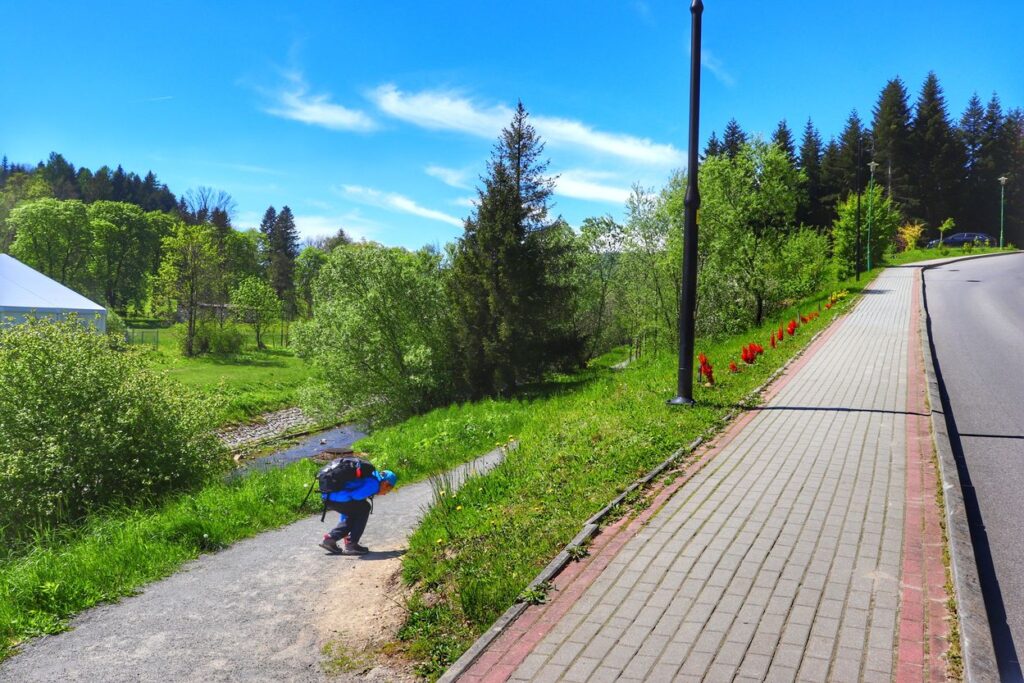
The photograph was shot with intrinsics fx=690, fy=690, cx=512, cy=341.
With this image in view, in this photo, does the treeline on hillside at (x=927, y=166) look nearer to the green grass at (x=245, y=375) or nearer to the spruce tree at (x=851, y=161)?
the spruce tree at (x=851, y=161)

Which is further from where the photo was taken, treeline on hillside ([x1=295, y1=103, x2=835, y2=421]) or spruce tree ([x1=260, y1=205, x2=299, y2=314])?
spruce tree ([x1=260, y1=205, x2=299, y2=314])

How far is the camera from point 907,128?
7262 centimetres

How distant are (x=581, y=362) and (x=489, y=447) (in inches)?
557

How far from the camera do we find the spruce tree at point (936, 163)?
71125mm

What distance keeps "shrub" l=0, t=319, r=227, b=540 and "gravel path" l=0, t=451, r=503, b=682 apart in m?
5.28

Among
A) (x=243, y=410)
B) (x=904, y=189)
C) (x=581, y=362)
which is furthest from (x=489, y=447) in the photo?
(x=904, y=189)

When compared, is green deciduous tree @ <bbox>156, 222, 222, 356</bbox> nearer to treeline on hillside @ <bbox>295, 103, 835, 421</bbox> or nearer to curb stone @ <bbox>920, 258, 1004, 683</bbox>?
treeline on hillside @ <bbox>295, 103, 835, 421</bbox>

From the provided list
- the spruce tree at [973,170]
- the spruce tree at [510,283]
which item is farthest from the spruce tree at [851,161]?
the spruce tree at [510,283]

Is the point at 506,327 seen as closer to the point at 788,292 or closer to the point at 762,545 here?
the point at 788,292

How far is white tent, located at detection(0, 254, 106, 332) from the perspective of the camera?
92.3ft

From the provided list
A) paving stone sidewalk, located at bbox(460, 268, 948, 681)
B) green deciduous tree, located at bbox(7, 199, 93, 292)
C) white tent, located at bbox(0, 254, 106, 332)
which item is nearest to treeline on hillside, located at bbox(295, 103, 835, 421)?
white tent, located at bbox(0, 254, 106, 332)

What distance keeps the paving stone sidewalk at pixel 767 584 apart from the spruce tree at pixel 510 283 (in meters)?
16.7

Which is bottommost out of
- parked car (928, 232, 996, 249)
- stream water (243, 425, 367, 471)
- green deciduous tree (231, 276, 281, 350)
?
stream water (243, 425, 367, 471)

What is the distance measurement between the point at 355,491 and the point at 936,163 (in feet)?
265
